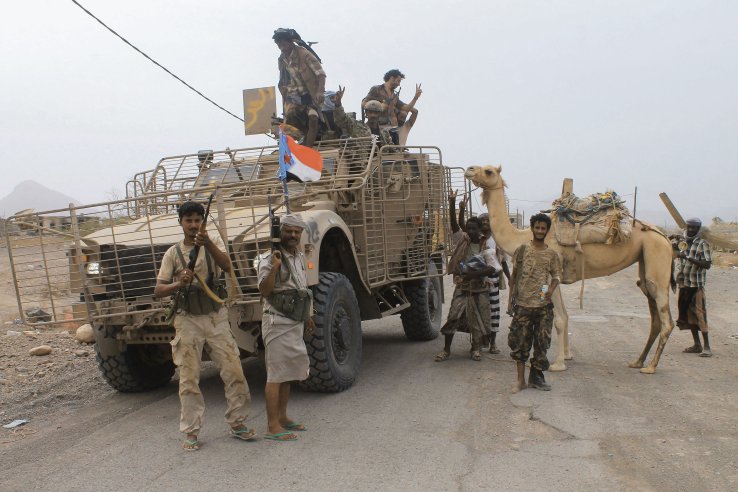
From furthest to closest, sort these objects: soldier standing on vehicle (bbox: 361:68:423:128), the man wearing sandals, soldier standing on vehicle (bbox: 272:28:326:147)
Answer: soldier standing on vehicle (bbox: 361:68:423:128)
soldier standing on vehicle (bbox: 272:28:326:147)
the man wearing sandals

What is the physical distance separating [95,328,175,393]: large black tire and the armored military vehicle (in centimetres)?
1

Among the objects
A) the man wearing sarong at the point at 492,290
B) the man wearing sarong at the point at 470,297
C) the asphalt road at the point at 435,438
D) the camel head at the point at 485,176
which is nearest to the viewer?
the asphalt road at the point at 435,438

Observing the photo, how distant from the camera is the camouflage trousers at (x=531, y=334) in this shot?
608 centimetres

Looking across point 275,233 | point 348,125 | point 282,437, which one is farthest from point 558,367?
point 348,125

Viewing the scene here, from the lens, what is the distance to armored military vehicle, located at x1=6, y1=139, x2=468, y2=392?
5.45 meters

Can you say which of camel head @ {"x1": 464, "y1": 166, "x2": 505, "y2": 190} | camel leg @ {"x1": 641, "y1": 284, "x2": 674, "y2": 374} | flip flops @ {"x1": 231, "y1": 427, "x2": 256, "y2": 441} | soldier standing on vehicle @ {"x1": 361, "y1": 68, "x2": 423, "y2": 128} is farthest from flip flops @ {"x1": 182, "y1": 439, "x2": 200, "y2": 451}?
soldier standing on vehicle @ {"x1": 361, "y1": 68, "x2": 423, "y2": 128}

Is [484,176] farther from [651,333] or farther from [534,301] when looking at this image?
[651,333]

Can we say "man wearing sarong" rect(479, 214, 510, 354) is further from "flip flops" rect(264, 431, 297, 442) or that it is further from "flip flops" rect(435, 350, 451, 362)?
"flip flops" rect(264, 431, 297, 442)


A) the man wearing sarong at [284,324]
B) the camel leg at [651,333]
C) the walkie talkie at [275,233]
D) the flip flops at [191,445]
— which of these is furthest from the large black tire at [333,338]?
the camel leg at [651,333]

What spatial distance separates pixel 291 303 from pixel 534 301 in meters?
2.45

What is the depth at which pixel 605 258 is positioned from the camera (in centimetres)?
712

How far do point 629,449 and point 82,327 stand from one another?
7351 mm

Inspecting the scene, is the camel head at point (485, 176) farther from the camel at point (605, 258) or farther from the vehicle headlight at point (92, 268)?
the vehicle headlight at point (92, 268)

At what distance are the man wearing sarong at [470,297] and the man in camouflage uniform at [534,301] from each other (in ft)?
4.23
